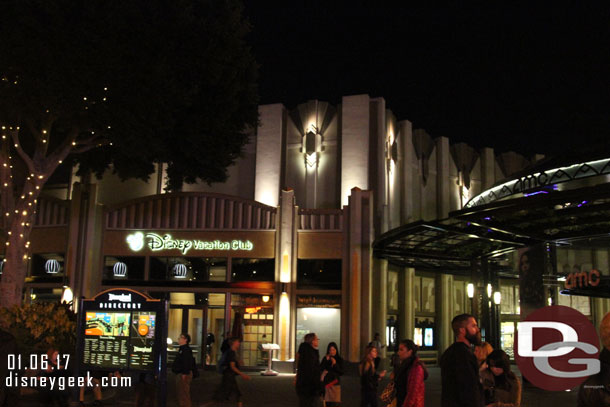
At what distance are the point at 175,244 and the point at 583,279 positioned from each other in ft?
50.5

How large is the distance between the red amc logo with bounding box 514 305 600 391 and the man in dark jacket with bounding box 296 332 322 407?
980 cm

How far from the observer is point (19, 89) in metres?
18.3

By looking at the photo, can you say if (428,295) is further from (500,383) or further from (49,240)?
(500,383)

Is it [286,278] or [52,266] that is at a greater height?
[52,266]

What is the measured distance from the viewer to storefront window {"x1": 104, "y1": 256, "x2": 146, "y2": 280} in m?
26.3

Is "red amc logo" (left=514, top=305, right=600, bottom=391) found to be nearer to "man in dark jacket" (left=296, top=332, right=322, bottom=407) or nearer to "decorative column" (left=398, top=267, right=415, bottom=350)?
"decorative column" (left=398, top=267, right=415, bottom=350)

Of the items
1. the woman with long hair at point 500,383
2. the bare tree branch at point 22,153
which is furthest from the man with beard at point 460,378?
the bare tree branch at point 22,153

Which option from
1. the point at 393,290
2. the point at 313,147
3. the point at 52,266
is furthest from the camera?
the point at 313,147

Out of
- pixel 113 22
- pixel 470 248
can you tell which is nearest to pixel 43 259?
pixel 113 22

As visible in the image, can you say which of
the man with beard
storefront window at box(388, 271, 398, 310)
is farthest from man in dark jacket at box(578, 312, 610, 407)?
storefront window at box(388, 271, 398, 310)

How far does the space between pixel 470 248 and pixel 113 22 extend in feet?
45.0

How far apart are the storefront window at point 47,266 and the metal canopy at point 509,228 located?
42.3 feet

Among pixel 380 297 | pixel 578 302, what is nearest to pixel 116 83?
pixel 380 297

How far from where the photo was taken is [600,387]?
447 centimetres
